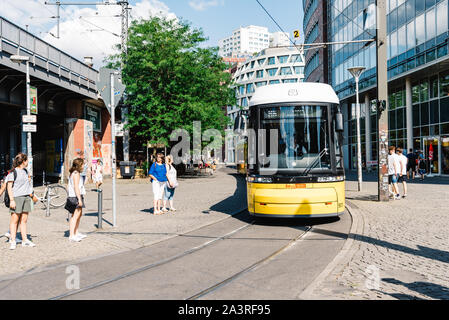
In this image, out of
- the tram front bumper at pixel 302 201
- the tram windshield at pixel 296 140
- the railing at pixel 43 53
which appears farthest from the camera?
the railing at pixel 43 53

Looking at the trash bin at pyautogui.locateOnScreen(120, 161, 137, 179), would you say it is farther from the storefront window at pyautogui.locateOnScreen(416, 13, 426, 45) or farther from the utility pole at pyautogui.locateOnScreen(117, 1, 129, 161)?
the storefront window at pyautogui.locateOnScreen(416, 13, 426, 45)

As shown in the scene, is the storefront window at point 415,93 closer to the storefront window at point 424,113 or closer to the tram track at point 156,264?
the storefront window at point 424,113

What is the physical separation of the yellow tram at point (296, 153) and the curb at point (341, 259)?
2.33ft

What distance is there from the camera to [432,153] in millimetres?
27438

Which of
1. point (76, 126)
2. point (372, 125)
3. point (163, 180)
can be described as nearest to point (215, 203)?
point (163, 180)

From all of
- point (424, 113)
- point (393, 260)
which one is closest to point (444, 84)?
point (424, 113)

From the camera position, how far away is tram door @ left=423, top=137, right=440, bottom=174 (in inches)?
1064

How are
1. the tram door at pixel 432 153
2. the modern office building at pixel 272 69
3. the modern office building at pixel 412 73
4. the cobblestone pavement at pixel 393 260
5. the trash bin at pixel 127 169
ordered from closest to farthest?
1. the cobblestone pavement at pixel 393 260
2. the modern office building at pixel 412 73
3. the tram door at pixel 432 153
4. the trash bin at pixel 127 169
5. the modern office building at pixel 272 69

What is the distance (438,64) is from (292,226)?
64.5ft

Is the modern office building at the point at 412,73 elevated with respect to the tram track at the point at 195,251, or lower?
elevated

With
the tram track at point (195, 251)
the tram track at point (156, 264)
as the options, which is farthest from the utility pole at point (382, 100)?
the tram track at point (156, 264)

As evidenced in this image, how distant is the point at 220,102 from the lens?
3544 cm

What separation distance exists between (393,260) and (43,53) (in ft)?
63.1

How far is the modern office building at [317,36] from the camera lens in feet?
146
